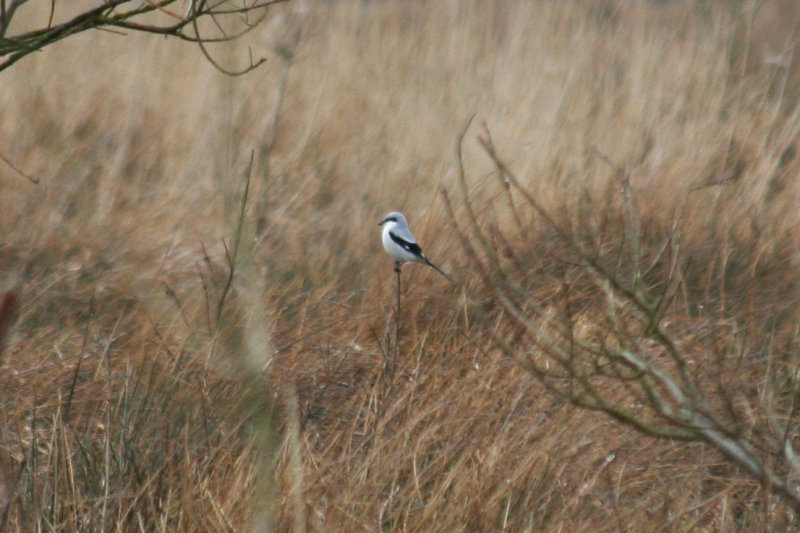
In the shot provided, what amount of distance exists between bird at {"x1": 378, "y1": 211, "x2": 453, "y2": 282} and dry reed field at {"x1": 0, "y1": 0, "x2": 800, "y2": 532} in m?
0.11

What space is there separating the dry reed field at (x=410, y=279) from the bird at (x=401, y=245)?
106 mm

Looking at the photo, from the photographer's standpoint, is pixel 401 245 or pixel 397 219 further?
pixel 397 219

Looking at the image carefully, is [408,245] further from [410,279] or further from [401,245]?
[410,279]

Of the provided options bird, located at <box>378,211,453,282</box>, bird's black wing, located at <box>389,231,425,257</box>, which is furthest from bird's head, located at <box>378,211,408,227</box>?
bird's black wing, located at <box>389,231,425,257</box>

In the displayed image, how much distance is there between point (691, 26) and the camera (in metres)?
6.59

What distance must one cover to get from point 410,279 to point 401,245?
188 mm

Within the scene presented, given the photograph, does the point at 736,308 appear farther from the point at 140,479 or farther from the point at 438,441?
the point at 140,479

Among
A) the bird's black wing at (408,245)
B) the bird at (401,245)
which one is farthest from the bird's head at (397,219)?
the bird's black wing at (408,245)

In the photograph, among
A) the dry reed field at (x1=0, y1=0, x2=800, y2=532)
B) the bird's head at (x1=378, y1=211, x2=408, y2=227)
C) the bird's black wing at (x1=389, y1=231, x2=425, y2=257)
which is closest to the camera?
the dry reed field at (x1=0, y1=0, x2=800, y2=532)

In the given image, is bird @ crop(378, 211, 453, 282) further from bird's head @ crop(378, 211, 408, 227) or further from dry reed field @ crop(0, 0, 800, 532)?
dry reed field @ crop(0, 0, 800, 532)

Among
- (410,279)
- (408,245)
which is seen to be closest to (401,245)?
(408,245)

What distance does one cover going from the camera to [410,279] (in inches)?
150

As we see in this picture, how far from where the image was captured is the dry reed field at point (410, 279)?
7.50ft

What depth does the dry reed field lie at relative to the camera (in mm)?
2287
